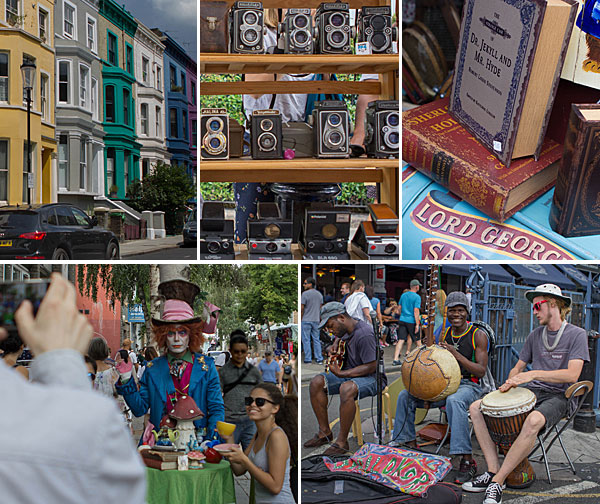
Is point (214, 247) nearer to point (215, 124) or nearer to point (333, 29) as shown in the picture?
point (215, 124)

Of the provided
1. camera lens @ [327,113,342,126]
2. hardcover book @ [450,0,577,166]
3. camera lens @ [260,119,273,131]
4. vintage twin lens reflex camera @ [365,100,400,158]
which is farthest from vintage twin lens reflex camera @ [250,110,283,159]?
hardcover book @ [450,0,577,166]

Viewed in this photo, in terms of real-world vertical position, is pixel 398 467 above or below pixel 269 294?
below

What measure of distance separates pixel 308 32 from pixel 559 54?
112 cm

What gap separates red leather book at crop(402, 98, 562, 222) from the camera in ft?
11.1

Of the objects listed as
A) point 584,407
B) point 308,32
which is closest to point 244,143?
point 308,32

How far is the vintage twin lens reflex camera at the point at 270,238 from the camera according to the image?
140 inches

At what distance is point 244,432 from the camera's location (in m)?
3.23

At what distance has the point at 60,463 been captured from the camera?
2.62 ft

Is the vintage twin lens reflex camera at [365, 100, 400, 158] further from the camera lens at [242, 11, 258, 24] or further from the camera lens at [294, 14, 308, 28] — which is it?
the camera lens at [242, 11, 258, 24]

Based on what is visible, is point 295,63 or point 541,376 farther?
point 295,63

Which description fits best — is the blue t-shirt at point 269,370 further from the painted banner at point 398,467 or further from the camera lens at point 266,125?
the camera lens at point 266,125

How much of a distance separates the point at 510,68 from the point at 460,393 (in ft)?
4.68

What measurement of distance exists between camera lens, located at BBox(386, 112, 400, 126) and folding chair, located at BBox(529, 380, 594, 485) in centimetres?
141

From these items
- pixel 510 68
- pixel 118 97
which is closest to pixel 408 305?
pixel 510 68
